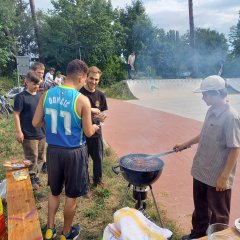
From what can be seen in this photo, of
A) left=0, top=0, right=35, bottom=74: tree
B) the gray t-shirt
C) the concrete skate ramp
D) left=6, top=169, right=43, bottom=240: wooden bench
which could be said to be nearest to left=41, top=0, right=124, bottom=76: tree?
left=0, top=0, right=35, bottom=74: tree

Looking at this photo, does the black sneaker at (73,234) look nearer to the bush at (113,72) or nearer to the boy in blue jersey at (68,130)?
the boy in blue jersey at (68,130)

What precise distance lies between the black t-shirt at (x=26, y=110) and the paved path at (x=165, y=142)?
6.98ft

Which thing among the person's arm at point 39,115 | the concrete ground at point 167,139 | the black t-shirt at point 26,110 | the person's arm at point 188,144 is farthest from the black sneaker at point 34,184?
the person's arm at point 188,144

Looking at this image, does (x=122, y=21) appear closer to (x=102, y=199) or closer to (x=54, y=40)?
(x=54, y=40)

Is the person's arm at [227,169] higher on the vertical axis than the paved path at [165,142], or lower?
higher

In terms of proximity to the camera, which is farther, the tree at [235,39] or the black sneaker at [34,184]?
the tree at [235,39]

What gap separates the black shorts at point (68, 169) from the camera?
120 inches

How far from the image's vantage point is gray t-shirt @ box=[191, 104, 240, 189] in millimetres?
2656

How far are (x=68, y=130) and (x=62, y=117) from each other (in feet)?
0.47

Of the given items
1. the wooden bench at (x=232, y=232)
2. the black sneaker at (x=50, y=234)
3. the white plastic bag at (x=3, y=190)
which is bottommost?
the black sneaker at (x=50, y=234)

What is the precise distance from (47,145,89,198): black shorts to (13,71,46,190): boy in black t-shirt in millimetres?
1394

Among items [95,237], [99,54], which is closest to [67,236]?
[95,237]

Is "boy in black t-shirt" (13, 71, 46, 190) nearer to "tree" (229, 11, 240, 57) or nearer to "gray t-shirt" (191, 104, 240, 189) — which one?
"gray t-shirt" (191, 104, 240, 189)

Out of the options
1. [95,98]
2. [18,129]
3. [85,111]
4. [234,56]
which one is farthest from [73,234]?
[234,56]
